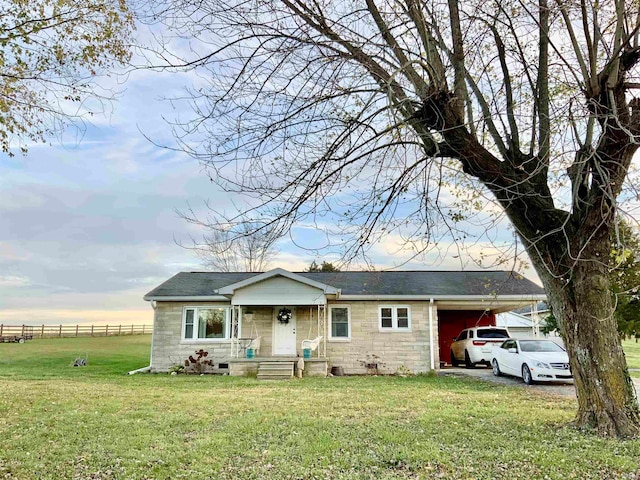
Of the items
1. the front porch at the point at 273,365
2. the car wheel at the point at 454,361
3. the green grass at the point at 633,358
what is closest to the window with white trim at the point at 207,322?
the front porch at the point at 273,365

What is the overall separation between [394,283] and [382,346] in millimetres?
2649

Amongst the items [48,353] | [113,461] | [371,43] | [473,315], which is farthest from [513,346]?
[48,353]

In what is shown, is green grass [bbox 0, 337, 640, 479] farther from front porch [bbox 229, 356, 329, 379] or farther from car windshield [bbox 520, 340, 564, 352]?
front porch [bbox 229, 356, 329, 379]

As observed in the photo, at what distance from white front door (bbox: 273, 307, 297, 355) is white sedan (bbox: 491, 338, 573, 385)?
268 inches

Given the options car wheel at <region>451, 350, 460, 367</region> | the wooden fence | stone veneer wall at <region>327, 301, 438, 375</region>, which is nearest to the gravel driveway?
stone veneer wall at <region>327, 301, 438, 375</region>

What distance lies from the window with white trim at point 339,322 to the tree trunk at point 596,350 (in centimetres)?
1046

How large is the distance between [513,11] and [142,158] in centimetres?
680

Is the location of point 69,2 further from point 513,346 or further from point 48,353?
point 48,353

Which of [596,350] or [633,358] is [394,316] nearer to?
[596,350]

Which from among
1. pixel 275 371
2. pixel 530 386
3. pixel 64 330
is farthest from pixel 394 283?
pixel 64 330

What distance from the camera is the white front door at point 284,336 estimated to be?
55.0 ft

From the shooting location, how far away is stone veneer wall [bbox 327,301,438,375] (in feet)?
53.6

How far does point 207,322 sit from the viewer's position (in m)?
17.2

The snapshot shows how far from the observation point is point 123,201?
11.9 metres
